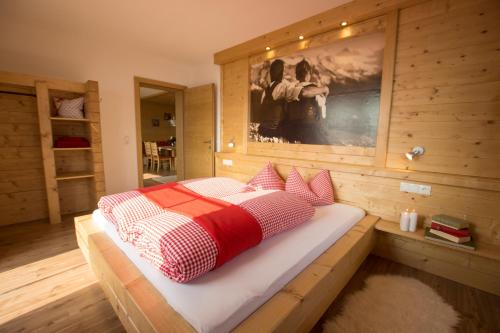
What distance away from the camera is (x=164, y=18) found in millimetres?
2604

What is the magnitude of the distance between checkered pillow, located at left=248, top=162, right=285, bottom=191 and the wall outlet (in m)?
1.16

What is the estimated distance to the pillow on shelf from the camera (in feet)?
9.50

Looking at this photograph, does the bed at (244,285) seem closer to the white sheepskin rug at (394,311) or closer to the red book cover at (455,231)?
the white sheepskin rug at (394,311)

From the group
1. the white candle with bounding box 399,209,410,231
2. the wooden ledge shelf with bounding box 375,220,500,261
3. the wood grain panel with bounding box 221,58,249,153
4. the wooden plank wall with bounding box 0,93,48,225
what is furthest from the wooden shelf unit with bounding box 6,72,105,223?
the white candle with bounding box 399,209,410,231

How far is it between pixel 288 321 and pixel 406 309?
3.45 feet

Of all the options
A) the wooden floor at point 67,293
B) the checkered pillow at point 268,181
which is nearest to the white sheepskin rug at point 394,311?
the wooden floor at point 67,293

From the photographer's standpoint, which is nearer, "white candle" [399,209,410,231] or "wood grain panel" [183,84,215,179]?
"white candle" [399,209,410,231]

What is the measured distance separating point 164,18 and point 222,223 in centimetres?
254

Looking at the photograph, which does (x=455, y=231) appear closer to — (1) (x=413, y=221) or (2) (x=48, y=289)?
(1) (x=413, y=221)

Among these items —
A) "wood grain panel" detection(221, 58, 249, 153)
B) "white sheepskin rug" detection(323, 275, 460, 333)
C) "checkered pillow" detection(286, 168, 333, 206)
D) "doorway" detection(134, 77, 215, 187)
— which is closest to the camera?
"white sheepskin rug" detection(323, 275, 460, 333)

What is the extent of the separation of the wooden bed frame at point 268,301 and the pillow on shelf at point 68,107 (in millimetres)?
1900

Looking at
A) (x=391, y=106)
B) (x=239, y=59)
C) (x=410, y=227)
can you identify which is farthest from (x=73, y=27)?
(x=410, y=227)

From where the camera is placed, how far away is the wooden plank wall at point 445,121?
1.70 meters

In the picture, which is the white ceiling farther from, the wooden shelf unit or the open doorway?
the open doorway
